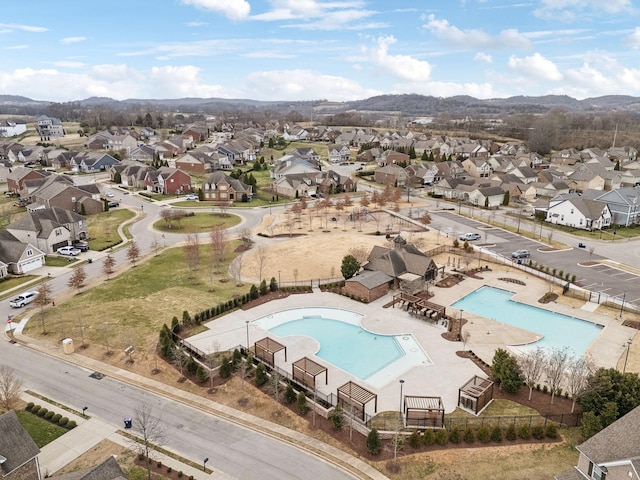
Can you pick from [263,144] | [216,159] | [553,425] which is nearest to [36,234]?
[553,425]

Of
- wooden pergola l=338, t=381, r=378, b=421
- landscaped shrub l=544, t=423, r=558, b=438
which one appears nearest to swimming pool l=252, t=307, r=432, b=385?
wooden pergola l=338, t=381, r=378, b=421

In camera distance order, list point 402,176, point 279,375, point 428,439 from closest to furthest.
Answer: point 428,439, point 279,375, point 402,176

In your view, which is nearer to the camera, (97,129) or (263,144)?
(263,144)

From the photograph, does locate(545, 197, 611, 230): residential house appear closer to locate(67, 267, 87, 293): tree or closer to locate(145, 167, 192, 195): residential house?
locate(67, 267, 87, 293): tree

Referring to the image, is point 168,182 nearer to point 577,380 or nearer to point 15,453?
point 15,453

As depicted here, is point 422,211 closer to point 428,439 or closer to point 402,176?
point 402,176
